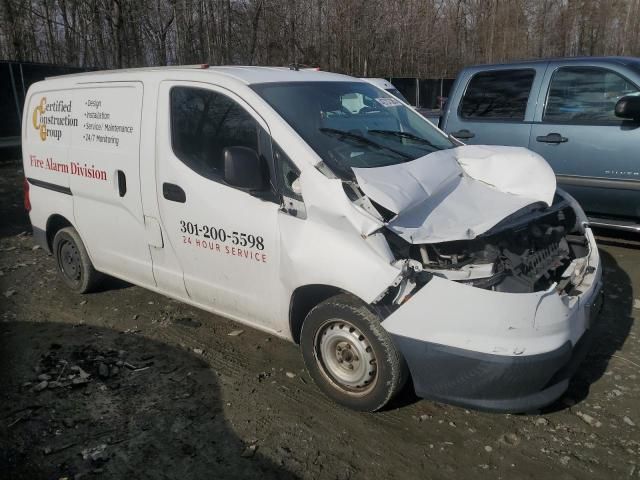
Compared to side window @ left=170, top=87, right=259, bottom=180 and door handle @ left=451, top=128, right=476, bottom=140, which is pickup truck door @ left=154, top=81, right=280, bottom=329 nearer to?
side window @ left=170, top=87, right=259, bottom=180

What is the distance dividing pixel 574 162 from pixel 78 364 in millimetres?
4898

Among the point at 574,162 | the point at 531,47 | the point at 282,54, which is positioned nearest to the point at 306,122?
the point at 574,162

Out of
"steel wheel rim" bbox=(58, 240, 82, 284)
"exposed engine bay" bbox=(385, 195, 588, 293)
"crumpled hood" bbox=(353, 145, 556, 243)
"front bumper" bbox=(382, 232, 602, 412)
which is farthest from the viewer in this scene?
"steel wheel rim" bbox=(58, 240, 82, 284)

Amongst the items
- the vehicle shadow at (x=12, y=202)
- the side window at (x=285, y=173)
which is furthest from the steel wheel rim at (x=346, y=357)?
the vehicle shadow at (x=12, y=202)

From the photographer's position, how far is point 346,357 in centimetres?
318

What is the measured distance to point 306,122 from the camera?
3.43 m

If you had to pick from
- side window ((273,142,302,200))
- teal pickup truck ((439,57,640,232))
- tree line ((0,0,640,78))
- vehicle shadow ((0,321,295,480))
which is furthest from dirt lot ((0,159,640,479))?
tree line ((0,0,640,78))

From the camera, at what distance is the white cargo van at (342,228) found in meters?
2.75

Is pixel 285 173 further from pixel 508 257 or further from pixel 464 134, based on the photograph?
pixel 464 134

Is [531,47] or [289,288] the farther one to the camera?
[531,47]

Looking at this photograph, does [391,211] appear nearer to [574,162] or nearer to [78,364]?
[78,364]

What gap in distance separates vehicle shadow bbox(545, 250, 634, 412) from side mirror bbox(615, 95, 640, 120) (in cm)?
141

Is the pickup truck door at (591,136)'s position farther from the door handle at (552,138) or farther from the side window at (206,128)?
the side window at (206,128)

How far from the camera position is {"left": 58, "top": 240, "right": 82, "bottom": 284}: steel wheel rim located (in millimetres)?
5070
